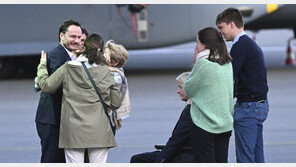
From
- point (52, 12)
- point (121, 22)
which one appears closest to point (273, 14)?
point (121, 22)

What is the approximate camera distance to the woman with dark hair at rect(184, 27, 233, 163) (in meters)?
4.85

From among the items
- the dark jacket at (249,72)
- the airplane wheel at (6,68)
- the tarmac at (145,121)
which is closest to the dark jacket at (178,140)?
the dark jacket at (249,72)

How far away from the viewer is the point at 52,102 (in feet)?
17.2

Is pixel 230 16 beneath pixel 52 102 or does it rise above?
above

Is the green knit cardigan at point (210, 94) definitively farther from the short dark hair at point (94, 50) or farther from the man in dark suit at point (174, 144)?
the short dark hair at point (94, 50)

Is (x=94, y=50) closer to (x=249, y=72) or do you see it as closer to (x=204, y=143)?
(x=204, y=143)

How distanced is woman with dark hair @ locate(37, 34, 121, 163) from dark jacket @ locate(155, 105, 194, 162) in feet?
1.36

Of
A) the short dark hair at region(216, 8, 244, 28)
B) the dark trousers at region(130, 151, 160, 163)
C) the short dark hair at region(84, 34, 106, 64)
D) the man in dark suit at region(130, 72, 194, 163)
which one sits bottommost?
the dark trousers at region(130, 151, 160, 163)

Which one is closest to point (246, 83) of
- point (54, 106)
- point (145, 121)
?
point (54, 106)

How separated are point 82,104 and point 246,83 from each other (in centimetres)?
120

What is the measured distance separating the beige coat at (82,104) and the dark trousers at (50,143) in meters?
0.20

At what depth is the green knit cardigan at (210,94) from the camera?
4.84 m

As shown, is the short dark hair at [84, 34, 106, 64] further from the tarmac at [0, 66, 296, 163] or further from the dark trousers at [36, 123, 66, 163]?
the tarmac at [0, 66, 296, 163]

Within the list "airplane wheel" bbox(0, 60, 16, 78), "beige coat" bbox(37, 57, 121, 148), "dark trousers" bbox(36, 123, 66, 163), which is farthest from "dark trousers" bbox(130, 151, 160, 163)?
"airplane wheel" bbox(0, 60, 16, 78)
